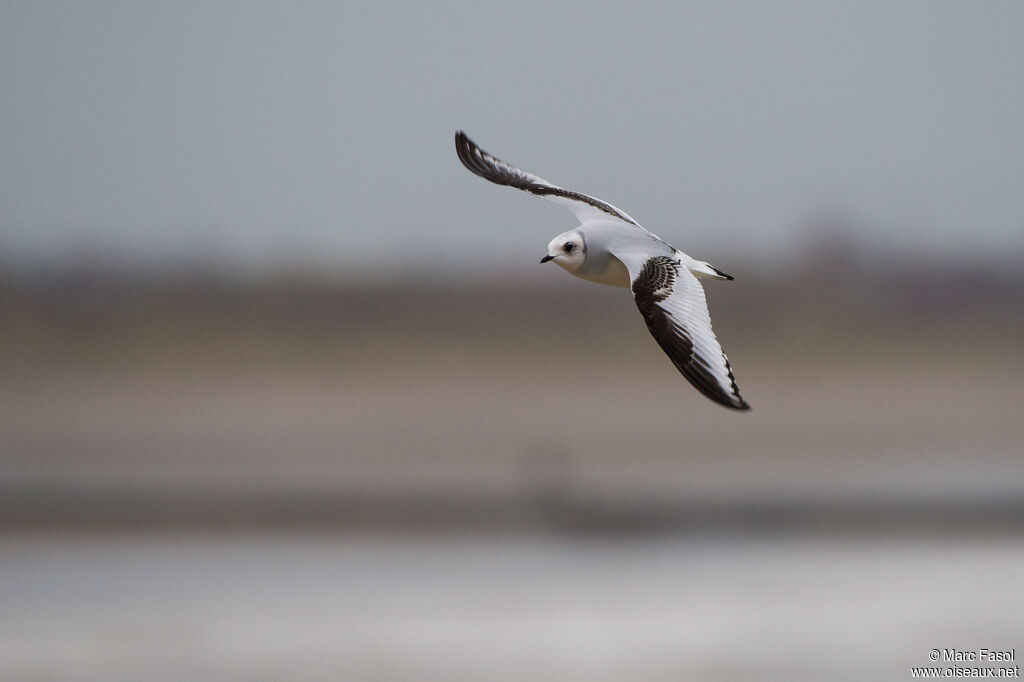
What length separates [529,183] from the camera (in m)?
2.96

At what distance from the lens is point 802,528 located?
1388 centimetres

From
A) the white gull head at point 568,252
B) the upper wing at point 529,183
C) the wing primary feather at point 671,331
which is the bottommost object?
the wing primary feather at point 671,331

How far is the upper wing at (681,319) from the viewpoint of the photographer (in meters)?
2.03

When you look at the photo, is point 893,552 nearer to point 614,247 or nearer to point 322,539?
point 322,539

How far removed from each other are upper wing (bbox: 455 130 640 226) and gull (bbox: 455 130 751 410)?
0.26ft

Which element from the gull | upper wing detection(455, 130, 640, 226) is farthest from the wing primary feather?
upper wing detection(455, 130, 640, 226)

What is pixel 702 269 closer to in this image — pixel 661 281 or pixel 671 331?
pixel 661 281

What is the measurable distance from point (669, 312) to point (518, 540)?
40.0 ft

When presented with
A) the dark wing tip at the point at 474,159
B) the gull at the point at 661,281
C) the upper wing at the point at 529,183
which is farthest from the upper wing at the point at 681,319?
the dark wing tip at the point at 474,159

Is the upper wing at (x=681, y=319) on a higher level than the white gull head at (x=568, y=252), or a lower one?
lower

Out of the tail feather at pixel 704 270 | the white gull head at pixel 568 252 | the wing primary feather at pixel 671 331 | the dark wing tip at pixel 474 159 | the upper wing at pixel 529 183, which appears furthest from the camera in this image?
the dark wing tip at pixel 474 159

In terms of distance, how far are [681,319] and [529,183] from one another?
914 mm

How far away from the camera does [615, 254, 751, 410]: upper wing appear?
203 cm

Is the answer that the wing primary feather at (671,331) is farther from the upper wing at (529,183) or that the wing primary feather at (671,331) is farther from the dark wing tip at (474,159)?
the dark wing tip at (474,159)
